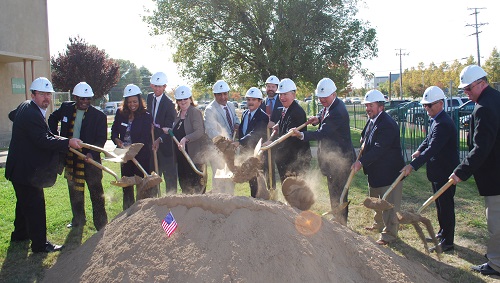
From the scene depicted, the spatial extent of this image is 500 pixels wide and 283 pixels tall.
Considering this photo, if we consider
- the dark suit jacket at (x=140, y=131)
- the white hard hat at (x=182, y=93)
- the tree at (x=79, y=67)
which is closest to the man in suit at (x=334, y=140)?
the white hard hat at (x=182, y=93)

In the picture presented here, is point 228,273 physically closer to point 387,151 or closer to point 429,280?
point 429,280

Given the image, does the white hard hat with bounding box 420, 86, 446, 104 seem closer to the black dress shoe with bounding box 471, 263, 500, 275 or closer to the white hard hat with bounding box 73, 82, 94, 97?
the black dress shoe with bounding box 471, 263, 500, 275

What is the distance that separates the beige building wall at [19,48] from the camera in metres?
18.3

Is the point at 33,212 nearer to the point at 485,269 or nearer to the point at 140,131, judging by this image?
the point at 140,131

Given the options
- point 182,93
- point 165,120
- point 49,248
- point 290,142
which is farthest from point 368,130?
point 49,248

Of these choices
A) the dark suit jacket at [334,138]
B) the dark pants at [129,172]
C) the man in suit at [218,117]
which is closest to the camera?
the dark suit jacket at [334,138]

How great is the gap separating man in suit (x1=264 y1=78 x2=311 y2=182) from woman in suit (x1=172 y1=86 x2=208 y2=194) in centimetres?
112

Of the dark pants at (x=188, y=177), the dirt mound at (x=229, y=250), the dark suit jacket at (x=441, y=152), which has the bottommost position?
the dirt mound at (x=229, y=250)

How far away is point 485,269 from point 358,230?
71.8 inches

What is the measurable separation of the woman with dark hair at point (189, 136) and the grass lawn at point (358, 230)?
1289mm

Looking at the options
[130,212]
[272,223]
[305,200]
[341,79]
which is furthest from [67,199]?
[341,79]

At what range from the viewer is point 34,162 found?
17.1 ft

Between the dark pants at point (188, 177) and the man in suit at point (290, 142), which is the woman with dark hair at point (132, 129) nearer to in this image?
the dark pants at point (188, 177)

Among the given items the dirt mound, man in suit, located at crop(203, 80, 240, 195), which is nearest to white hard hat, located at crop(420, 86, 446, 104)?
the dirt mound
